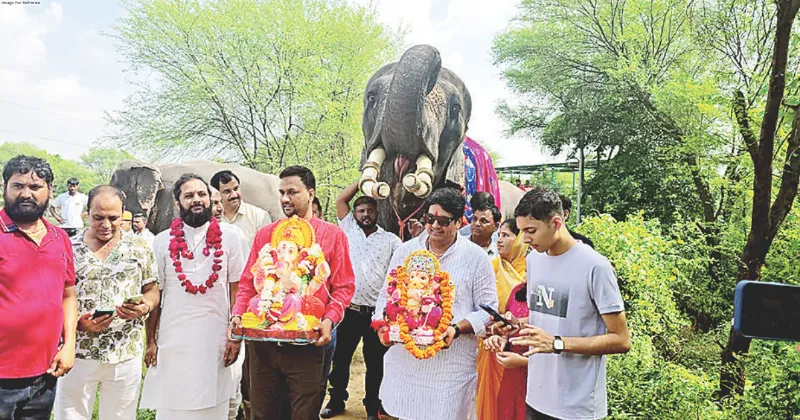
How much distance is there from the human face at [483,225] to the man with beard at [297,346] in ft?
4.19

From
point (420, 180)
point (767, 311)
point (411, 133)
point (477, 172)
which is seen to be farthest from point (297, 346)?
point (477, 172)

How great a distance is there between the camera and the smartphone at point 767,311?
169 cm

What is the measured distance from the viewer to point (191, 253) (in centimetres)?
375

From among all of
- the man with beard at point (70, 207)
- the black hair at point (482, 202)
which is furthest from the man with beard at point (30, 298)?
the man with beard at point (70, 207)

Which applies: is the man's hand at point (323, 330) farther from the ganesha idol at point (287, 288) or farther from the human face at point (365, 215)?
the human face at point (365, 215)

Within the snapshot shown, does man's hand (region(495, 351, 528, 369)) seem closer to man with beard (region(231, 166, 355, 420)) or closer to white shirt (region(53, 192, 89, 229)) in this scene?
man with beard (region(231, 166, 355, 420))

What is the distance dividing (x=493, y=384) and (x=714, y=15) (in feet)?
15.3

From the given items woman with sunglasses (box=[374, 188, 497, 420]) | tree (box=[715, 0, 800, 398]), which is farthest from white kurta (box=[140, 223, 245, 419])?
tree (box=[715, 0, 800, 398])

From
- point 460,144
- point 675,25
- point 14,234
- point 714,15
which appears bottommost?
point 14,234

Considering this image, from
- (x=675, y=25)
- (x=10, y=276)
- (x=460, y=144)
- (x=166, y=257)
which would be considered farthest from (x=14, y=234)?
(x=675, y=25)

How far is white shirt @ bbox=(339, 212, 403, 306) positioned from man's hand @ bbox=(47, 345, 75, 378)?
2.28 metres

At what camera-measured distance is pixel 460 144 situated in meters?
6.05

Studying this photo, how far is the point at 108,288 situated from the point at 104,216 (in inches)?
17.5

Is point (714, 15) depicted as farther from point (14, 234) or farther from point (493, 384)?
point (14, 234)
